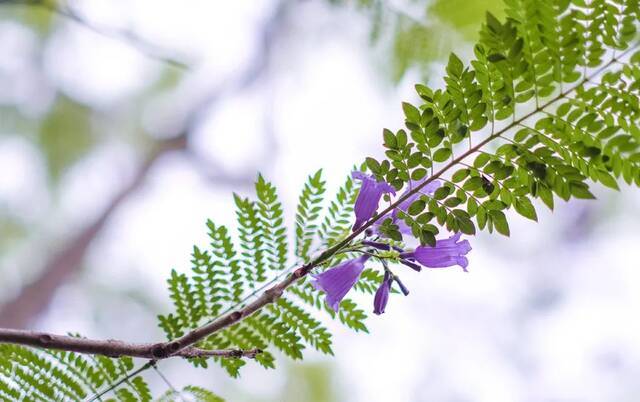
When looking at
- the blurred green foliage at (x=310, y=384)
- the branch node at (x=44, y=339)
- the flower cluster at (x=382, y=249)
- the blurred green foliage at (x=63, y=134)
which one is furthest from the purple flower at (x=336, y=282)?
the blurred green foliage at (x=63, y=134)

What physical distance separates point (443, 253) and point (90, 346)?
0.19 metres

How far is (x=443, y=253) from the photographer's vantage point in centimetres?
37

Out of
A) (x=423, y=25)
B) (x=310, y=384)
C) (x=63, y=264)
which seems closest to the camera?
(x=423, y=25)

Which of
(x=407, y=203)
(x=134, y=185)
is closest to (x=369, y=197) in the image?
(x=407, y=203)

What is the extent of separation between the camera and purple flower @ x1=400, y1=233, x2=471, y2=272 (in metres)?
0.37

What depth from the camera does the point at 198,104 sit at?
6.11 ft

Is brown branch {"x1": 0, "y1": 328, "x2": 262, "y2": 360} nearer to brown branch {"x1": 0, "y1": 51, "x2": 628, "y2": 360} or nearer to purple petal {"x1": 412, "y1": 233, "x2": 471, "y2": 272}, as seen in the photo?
brown branch {"x1": 0, "y1": 51, "x2": 628, "y2": 360}

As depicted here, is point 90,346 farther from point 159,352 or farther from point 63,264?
point 63,264

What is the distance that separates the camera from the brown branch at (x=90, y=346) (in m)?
0.33

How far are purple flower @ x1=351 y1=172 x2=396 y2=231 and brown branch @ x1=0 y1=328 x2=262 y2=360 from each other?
0.09m

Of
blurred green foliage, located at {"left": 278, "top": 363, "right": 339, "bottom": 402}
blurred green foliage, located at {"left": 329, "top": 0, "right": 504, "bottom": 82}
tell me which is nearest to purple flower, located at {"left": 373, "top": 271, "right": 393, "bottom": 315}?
blurred green foliage, located at {"left": 329, "top": 0, "right": 504, "bottom": 82}

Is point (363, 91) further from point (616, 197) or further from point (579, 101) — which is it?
point (579, 101)

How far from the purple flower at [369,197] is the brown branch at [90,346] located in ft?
0.30

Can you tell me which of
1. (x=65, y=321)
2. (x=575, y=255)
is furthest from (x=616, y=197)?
(x=65, y=321)
